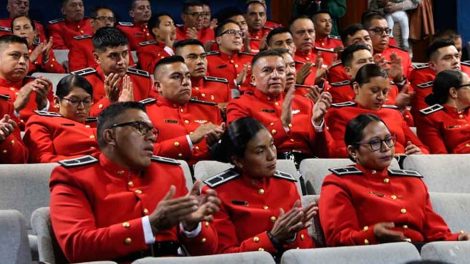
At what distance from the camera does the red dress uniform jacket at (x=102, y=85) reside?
471cm

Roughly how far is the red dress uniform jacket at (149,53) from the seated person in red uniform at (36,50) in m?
0.57

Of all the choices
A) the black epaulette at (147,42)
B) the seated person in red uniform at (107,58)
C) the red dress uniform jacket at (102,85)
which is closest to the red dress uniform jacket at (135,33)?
the black epaulette at (147,42)

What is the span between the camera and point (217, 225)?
10.9 ft

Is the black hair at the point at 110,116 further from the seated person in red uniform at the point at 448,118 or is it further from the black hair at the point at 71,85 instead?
the seated person in red uniform at the point at 448,118

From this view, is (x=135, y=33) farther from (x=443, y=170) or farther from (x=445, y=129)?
(x=443, y=170)

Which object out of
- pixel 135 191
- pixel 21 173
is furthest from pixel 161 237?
pixel 21 173

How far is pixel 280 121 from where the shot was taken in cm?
471

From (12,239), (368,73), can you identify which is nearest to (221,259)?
(12,239)

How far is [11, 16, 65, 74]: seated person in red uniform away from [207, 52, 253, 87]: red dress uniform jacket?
3.22 feet

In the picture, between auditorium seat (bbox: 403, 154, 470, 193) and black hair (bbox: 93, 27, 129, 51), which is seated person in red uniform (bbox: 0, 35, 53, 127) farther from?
auditorium seat (bbox: 403, 154, 470, 193)

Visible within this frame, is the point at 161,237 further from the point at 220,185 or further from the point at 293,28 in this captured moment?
the point at 293,28

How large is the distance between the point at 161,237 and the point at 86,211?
0.26 metres

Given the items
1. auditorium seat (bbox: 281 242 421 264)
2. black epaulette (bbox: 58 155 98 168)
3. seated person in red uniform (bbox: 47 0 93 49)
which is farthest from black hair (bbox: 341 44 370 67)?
auditorium seat (bbox: 281 242 421 264)

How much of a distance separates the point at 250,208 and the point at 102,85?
1890mm
